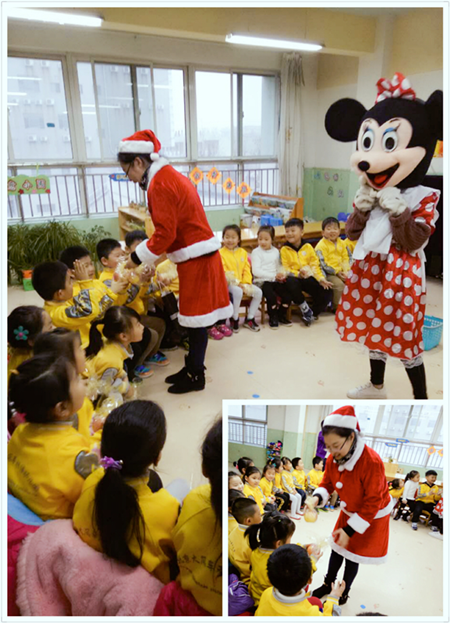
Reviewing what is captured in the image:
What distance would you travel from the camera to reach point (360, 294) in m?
1.90

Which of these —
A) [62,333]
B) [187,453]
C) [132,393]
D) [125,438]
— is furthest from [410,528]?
[132,393]

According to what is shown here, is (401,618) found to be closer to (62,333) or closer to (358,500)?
(358,500)

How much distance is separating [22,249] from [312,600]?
408cm

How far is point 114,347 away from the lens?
1.91 meters

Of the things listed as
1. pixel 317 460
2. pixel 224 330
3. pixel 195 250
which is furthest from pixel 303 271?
pixel 317 460

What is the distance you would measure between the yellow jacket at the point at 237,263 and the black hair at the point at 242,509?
7.44 feet

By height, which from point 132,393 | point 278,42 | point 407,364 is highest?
point 278,42

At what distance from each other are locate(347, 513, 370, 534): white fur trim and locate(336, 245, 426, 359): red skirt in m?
0.86

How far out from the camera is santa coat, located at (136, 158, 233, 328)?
1927 mm

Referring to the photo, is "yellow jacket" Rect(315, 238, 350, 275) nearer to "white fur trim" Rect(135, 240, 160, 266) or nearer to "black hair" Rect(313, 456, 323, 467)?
"white fur trim" Rect(135, 240, 160, 266)

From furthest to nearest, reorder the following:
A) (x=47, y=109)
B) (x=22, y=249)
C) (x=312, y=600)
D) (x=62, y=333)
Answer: (x=47, y=109) < (x=22, y=249) < (x=62, y=333) < (x=312, y=600)

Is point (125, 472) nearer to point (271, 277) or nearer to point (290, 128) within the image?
point (271, 277)

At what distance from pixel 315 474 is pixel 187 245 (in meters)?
1.24

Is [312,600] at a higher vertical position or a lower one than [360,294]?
lower
